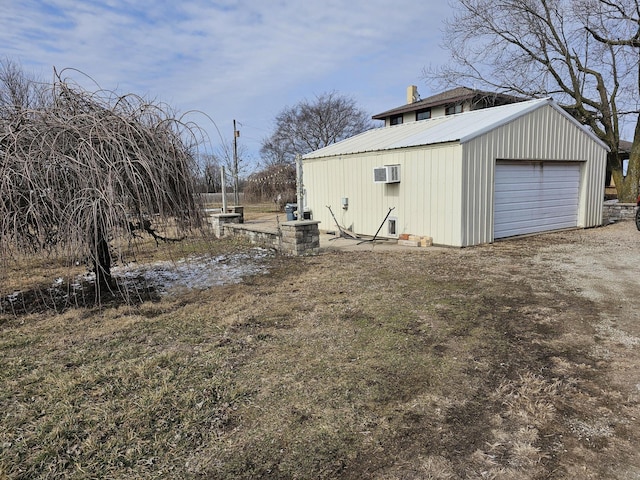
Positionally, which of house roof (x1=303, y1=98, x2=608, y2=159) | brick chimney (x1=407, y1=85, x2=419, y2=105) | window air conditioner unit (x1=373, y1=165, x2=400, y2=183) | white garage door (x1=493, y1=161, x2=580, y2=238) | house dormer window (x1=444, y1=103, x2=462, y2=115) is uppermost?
brick chimney (x1=407, y1=85, x2=419, y2=105)

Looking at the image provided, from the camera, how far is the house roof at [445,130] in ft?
27.1

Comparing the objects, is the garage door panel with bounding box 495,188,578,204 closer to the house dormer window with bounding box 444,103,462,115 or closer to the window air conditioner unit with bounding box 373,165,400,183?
the window air conditioner unit with bounding box 373,165,400,183

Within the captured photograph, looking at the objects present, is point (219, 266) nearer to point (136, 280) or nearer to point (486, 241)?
point (136, 280)

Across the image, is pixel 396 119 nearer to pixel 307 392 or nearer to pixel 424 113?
pixel 424 113

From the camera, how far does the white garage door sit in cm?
894

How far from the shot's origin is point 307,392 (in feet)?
8.71

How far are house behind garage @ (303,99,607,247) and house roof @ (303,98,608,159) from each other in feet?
0.11

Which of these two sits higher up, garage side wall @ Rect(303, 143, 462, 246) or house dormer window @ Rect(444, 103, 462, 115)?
house dormer window @ Rect(444, 103, 462, 115)

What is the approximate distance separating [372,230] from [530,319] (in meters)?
6.32

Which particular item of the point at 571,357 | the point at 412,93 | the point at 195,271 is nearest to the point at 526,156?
the point at 571,357

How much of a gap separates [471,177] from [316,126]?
28.1 m

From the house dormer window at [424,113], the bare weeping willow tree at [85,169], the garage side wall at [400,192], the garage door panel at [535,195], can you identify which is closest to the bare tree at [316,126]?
the house dormer window at [424,113]

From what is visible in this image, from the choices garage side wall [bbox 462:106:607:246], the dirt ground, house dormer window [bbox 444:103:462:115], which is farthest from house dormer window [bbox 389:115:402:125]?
the dirt ground

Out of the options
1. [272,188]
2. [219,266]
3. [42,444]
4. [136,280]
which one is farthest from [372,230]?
[272,188]
